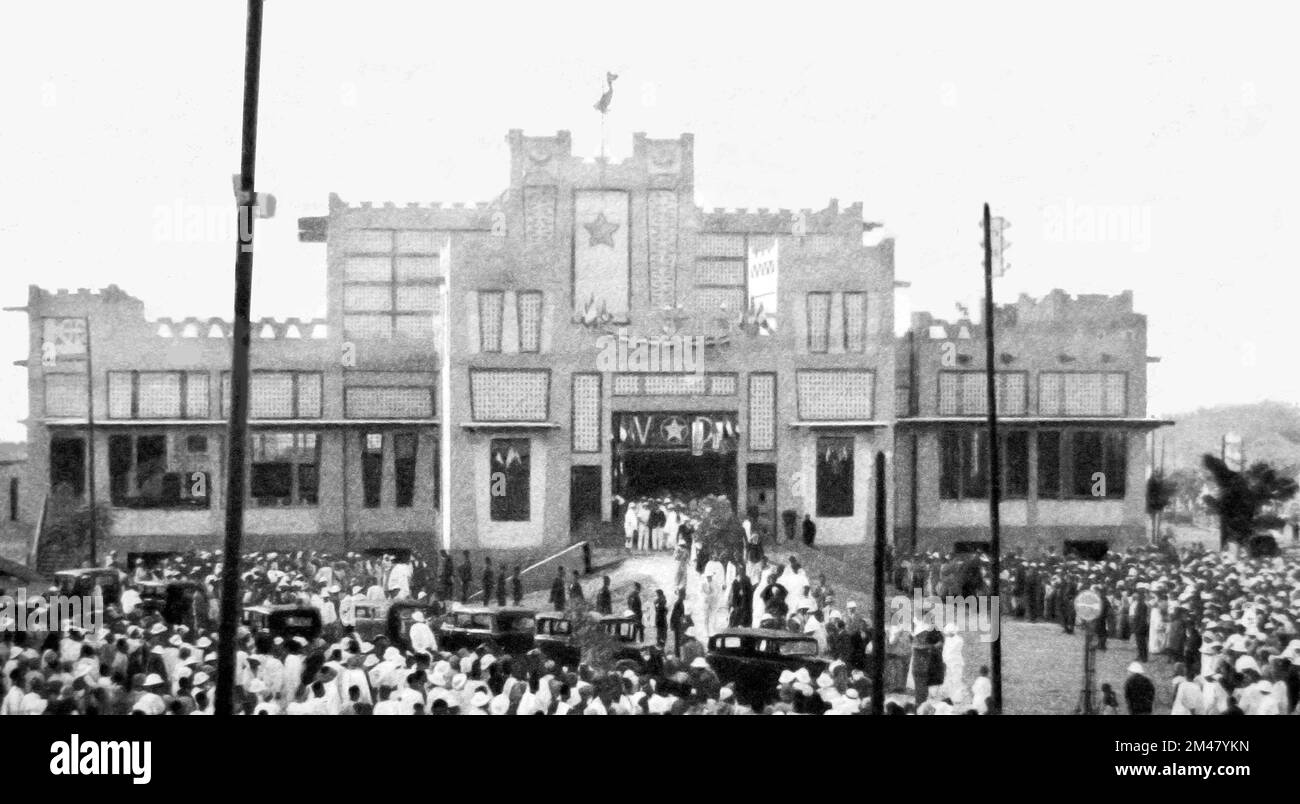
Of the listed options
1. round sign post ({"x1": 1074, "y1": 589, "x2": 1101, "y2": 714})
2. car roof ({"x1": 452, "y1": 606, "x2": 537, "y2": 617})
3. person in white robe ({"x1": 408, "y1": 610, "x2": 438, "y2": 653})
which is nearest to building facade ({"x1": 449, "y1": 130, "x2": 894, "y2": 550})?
car roof ({"x1": 452, "y1": 606, "x2": 537, "y2": 617})

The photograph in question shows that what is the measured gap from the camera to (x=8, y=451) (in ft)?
37.8

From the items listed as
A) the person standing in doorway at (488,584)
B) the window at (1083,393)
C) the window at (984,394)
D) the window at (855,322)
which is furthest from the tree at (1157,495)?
the person standing in doorway at (488,584)

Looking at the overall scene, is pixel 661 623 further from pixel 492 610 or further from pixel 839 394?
pixel 839 394

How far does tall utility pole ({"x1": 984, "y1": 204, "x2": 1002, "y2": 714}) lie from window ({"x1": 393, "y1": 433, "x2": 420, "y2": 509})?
466cm

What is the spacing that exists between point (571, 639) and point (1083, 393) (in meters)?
4.62

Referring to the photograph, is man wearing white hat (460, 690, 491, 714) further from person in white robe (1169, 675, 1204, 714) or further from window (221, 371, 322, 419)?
person in white robe (1169, 675, 1204, 714)

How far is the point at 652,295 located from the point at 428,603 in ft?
10.2

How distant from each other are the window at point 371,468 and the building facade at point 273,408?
1cm

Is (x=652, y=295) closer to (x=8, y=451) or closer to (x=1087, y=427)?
(x=1087, y=427)
